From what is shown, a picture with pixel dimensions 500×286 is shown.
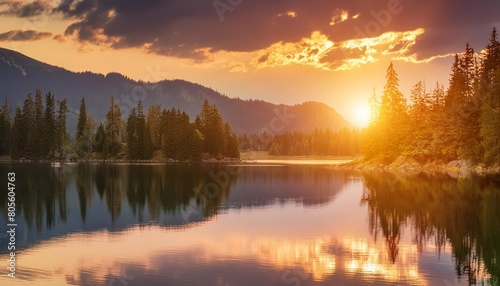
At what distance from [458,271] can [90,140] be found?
16442 cm

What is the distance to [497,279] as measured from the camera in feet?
83.4

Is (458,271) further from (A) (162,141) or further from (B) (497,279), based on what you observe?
(A) (162,141)

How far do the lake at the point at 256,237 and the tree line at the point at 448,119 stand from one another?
30.4 metres

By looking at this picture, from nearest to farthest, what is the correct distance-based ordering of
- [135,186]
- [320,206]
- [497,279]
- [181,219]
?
[497,279], [181,219], [320,206], [135,186]

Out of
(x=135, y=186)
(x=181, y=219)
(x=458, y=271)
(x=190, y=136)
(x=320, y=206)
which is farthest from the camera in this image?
(x=190, y=136)

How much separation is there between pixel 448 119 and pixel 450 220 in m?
69.7

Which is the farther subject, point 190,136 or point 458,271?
point 190,136

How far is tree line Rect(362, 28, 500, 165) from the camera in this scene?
93.5 metres

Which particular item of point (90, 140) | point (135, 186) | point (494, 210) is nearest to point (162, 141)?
point (90, 140)

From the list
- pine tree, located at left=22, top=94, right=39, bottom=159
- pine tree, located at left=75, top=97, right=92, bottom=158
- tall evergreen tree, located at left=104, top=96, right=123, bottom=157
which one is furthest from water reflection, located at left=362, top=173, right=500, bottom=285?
pine tree, located at left=22, top=94, right=39, bottom=159

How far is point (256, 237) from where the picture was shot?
121ft

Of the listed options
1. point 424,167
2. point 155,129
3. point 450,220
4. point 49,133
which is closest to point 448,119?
point 424,167

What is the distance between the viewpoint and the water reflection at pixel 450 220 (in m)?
29.5

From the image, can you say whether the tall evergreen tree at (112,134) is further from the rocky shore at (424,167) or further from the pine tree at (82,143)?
the rocky shore at (424,167)
